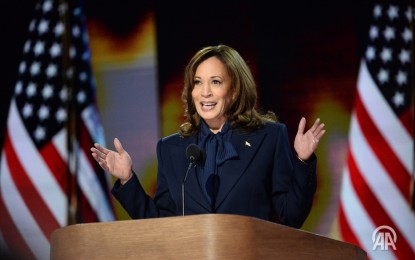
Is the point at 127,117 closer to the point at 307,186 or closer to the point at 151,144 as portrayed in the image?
the point at 151,144

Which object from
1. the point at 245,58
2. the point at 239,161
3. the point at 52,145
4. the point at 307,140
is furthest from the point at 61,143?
the point at 307,140

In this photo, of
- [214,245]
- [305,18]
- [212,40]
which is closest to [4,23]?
[212,40]

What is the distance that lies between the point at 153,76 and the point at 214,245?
9.77ft

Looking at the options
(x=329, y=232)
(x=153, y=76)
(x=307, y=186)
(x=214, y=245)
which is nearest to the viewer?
(x=214, y=245)

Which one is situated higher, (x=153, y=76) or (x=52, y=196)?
(x=153, y=76)

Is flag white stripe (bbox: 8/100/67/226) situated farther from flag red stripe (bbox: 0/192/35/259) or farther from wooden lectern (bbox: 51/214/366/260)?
wooden lectern (bbox: 51/214/366/260)

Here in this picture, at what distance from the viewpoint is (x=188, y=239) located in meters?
2.07

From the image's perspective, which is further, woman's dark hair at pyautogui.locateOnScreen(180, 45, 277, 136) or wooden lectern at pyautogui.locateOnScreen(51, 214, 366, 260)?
woman's dark hair at pyautogui.locateOnScreen(180, 45, 277, 136)

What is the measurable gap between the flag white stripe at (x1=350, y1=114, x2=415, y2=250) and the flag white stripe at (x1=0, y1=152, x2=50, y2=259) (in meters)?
2.01

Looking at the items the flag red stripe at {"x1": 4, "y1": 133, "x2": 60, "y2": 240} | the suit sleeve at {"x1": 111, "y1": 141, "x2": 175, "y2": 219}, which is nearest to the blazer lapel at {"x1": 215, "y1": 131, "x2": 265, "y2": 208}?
the suit sleeve at {"x1": 111, "y1": 141, "x2": 175, "y2": 219}

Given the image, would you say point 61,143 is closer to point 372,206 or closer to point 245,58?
point 245,58

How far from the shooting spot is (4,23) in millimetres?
5297

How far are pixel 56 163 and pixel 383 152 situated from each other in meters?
2.02

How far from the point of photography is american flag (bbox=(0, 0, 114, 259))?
506 centimetres
